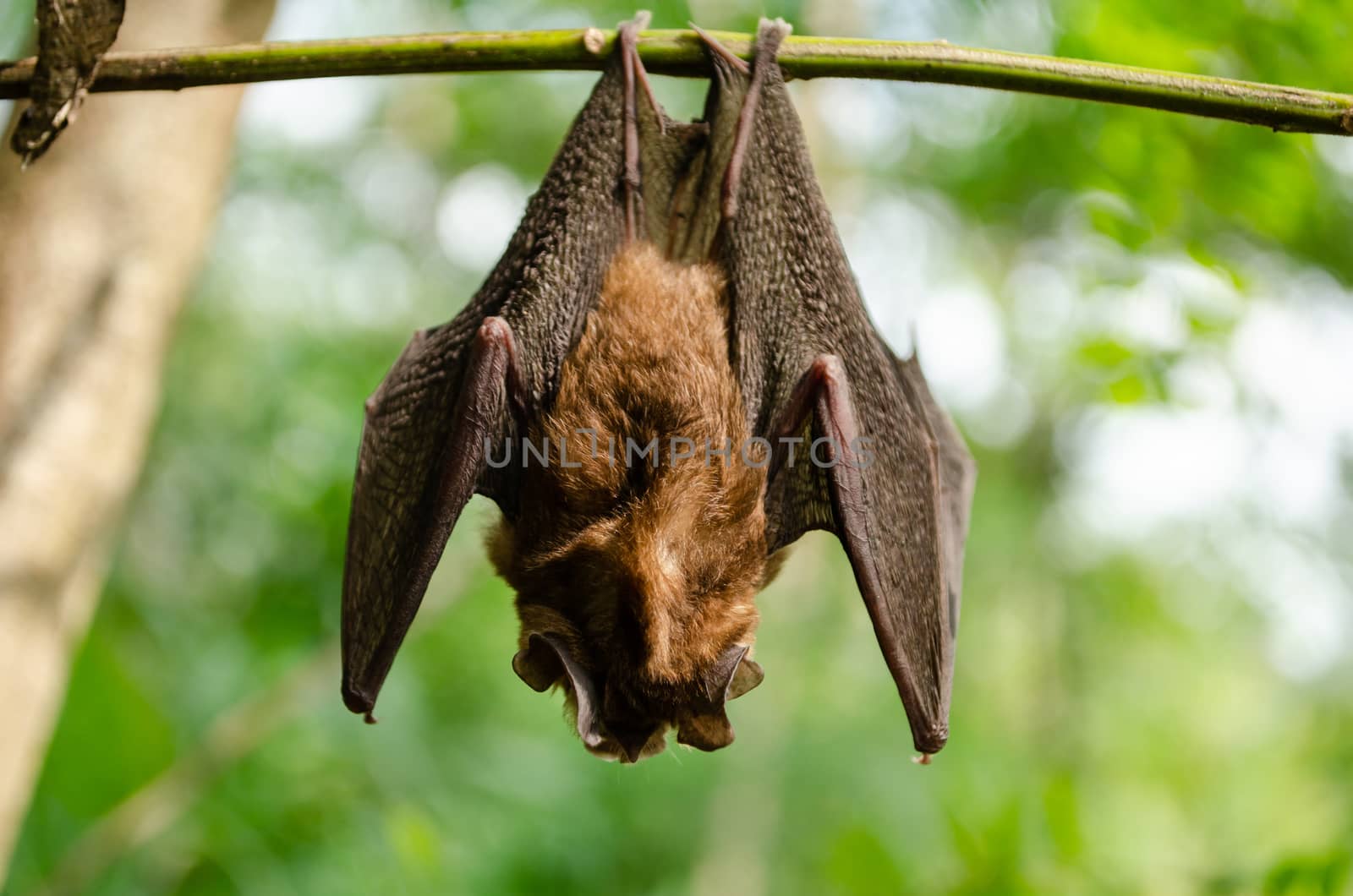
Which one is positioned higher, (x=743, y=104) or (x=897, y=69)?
(x=897, y=69)

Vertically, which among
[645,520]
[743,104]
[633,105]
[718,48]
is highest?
[718,48]

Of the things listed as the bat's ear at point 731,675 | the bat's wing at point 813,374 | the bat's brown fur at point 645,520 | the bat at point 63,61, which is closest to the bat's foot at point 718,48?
the bat's wing at point 813,374

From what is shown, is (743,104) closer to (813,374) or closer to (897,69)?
(897,69)

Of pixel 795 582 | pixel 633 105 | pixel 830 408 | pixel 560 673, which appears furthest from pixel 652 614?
pixel 795 582

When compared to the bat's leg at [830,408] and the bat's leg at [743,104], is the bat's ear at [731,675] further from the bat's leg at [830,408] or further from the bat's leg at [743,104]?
the bat's leg at [743,104]

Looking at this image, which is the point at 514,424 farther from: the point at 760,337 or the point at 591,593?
the point at 760,337

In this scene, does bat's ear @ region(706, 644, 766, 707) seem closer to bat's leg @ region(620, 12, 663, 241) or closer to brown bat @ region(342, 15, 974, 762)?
brown bat @ region(342, 15, 974, 762)
